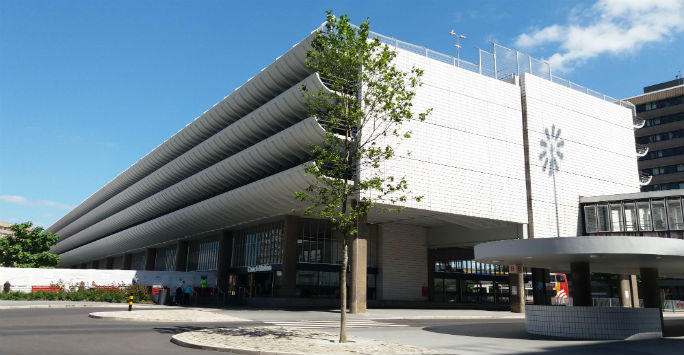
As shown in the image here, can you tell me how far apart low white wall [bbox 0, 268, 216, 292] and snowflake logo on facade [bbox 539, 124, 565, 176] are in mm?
34946

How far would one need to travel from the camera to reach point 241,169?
147 ft

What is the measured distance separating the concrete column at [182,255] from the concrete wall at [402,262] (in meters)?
27.7

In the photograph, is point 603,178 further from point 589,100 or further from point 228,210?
point 228,210

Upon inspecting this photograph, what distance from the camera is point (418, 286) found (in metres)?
48.4

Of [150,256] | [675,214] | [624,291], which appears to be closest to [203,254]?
[150,256]

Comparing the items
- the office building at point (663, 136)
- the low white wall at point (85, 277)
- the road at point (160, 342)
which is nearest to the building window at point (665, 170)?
the office building at point (663, 136)

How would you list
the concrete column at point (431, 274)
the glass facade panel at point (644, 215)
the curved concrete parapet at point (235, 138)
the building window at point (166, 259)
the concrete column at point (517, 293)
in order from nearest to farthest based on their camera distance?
the curved concrete parapet at point (235, 138) → the concrete column at point (517, 293) → the glass facade panel at point (644, 215) → the concrete column at point (431, 274) → the building window at point (166, 259)

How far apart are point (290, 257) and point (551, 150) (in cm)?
2645

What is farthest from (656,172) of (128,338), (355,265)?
(128,338)

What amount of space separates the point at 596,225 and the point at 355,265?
26.8 metres

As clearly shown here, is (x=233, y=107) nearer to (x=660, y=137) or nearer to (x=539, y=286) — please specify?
(x=539, y=286)

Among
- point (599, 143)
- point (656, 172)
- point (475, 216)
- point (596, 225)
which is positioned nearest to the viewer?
point (475, 216)

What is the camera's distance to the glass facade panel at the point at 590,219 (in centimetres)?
4772

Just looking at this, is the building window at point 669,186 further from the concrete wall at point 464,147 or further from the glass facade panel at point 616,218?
the concrete wall at point 464,147
